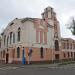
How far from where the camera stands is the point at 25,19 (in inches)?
1930

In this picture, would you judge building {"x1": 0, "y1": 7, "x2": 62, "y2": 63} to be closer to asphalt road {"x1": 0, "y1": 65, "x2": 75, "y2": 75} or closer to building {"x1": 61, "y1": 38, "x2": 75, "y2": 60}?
building {"x1": 61, "y1": 38, "x2": 75, "y2": 60}

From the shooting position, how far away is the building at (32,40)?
4881 centimetres

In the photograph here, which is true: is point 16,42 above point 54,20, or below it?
below

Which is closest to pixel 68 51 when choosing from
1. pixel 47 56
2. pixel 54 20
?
pixel 54 20

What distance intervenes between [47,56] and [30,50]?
243 inches

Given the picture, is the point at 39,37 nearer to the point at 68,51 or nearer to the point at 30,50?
the point at 30,50

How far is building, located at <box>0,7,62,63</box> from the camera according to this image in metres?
48.8

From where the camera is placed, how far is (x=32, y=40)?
4906cm

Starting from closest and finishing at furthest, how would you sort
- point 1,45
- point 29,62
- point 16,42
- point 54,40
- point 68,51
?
point 29,62 → point 16,42 → point 54,40 → point 1,45 → point 68,51

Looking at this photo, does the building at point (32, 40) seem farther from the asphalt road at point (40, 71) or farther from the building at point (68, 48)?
the asphalt road at point (40, 71)

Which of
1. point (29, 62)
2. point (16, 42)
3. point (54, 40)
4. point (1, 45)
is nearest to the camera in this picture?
point (29, 62)

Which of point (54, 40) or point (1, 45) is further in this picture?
point (1, 45)

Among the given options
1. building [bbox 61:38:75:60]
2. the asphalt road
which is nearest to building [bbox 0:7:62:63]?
building [bbox 61:38:75:60]

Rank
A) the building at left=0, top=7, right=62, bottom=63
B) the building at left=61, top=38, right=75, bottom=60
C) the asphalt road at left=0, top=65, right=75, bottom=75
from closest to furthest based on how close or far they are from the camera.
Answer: the asphalt road at left=0, top=65, right=75, bottom=75 < the building at left=0, top=7, right=62, bottom=63 < the building at left=61, top=38, right=75, bottom=60
